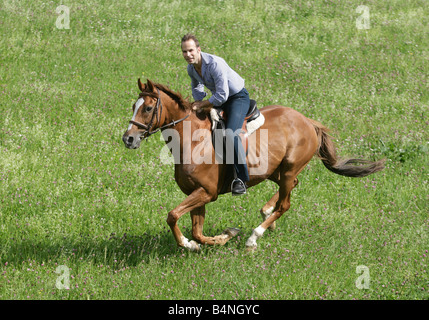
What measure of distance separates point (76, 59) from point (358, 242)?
10.2 m

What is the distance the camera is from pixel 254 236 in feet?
27.7

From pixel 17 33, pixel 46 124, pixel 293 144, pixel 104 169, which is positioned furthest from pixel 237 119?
pixel 17 33

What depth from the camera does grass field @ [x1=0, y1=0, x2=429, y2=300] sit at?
7.37 m

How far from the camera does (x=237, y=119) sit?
7988 mm

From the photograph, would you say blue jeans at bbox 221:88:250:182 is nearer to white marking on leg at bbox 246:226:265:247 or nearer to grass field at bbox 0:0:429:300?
white marking on leg at bbox 246:226:265:247

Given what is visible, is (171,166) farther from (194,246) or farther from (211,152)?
(194,246)

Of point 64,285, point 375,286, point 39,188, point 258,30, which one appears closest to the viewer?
point 64,285

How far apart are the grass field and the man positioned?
1385 mm

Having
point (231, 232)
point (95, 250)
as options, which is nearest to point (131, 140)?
point (95, 250)

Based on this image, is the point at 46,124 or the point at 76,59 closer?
the point at 46,124

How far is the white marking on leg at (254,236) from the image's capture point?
8359mm

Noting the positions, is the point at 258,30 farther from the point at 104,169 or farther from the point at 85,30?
the point at 104,169

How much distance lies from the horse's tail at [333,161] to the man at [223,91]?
77.9 inches

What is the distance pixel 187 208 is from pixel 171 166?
354 cm
